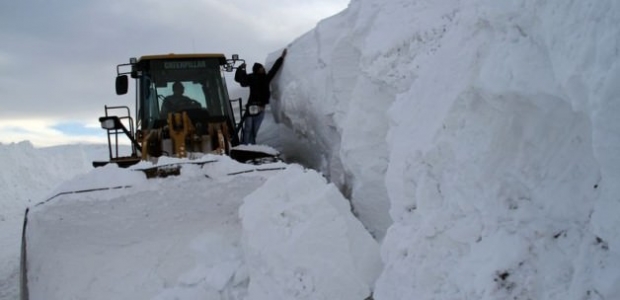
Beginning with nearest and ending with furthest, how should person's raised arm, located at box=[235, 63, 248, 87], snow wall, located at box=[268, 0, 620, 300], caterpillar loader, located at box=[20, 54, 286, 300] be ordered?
snow wall, located at box=[268, 0, 620, 300], caterpillar loader, located at box=[20, 54, 286, 300], person's raised arm, located at box=[235, 63, 248, 87]

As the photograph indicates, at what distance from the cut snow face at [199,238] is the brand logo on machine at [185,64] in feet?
8.77

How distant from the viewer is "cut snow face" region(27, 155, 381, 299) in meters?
3.31

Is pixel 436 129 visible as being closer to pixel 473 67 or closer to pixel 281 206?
pixel 473 67

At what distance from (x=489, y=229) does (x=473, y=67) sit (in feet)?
2.66

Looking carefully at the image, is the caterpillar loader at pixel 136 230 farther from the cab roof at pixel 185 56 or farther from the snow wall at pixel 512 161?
the cab roof at pixel 185 56

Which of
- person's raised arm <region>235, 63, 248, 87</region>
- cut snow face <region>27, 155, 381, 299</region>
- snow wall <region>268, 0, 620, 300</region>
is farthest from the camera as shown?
person's raised arm <region>235, 63, 248, 87</region>

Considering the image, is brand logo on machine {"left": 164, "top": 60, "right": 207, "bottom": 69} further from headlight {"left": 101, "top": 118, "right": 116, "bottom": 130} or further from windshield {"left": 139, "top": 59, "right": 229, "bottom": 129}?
headlight {"left": 101, "top": 118, "right": 116, "bottom": 130}

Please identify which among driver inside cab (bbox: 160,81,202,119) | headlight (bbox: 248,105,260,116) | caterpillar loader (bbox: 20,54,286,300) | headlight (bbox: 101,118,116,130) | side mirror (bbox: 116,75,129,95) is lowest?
caterpillar loader (bbox: 20,54,286,300)

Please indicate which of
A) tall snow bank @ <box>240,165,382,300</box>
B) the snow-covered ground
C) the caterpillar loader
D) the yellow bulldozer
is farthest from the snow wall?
the yellow bulldozer

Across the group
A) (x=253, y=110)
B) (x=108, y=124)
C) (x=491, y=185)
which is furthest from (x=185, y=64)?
(x=491, y=185)

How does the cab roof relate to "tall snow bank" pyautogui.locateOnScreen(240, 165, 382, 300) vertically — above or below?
above

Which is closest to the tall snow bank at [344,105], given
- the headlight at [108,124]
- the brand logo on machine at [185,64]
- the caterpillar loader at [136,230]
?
the caterpillar loader at [136,230]

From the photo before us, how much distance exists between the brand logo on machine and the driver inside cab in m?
0.20

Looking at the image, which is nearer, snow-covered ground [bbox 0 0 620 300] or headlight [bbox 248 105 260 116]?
snow-covered ground [bbox 0 0 620 300]
